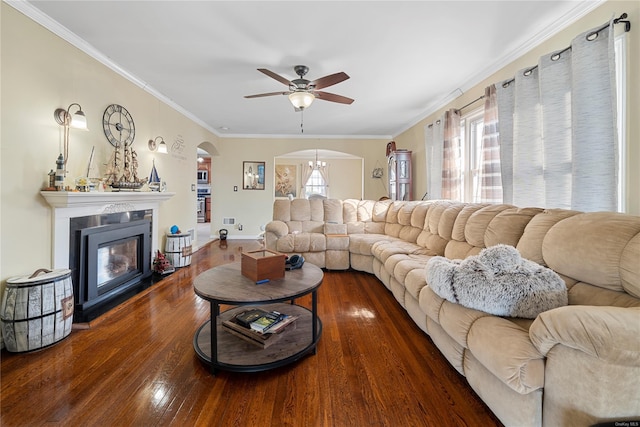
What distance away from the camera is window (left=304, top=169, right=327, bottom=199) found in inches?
373

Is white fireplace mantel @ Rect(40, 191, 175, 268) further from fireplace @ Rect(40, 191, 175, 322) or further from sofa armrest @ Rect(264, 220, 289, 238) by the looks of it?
sofa armrest @ Rect(264, 220, 289, 238)

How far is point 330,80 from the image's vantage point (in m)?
2.47

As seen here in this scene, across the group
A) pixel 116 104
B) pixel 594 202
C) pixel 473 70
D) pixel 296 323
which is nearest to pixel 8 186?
pixel 116 104

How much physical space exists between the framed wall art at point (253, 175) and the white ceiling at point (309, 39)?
8.49 ft

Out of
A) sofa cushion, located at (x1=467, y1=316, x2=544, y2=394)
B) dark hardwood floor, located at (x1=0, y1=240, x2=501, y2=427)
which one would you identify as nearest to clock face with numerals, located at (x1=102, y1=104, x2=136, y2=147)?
dark hardwood floor, located at (x1=0, y1=240, x2=501, y2=427)

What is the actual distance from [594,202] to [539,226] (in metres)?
0.41

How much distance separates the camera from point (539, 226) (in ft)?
5.68

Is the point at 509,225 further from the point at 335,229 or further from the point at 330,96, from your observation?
the point at 335,229

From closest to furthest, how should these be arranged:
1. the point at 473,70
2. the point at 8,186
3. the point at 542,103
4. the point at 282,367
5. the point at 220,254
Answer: the point at 282,367 < the point at 8,186 < the point at 542,103 < the point at 473,70 < the point at 220,254

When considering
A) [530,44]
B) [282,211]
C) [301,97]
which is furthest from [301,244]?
[530,44]

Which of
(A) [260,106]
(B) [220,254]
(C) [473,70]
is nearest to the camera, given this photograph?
(C) [473,70]

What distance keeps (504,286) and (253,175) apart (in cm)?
574

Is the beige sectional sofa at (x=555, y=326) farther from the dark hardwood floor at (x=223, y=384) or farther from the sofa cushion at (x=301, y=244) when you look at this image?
the sofa cushion at (x=301, y=244)

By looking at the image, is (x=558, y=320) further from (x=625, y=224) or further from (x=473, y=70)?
(x=473, y=70)
